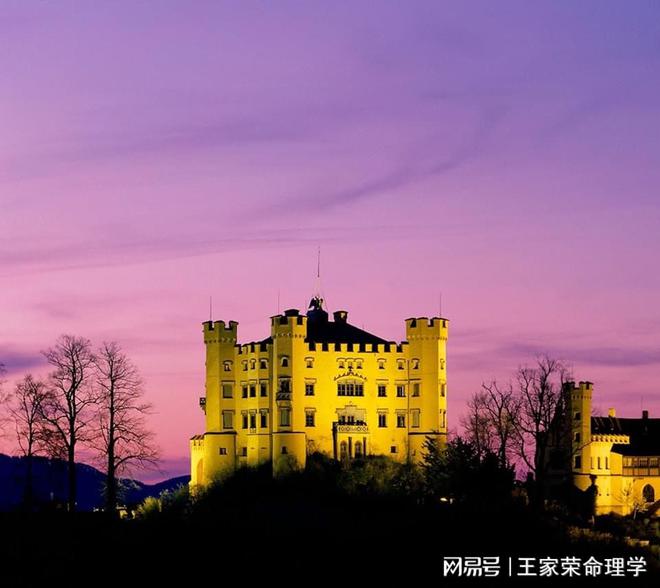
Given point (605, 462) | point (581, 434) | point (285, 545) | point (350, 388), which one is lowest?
point (285, 545)

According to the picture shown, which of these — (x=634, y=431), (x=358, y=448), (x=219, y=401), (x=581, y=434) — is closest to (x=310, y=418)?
(x=358, y=448)

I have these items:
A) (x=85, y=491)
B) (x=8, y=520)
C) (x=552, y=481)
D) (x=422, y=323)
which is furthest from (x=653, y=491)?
(x=85, y=491)

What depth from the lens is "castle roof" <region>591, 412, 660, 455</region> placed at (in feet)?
368

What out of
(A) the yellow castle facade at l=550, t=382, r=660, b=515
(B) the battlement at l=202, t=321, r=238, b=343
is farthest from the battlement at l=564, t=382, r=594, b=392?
(B) the battlement at l=202, t=321, r=238, b=343

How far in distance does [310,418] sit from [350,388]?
3450mm

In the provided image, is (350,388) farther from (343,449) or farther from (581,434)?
(581,434)

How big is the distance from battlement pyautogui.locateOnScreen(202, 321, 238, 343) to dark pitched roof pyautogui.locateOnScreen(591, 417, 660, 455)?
30054 millimetres

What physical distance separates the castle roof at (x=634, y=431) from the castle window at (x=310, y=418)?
84.1 feet

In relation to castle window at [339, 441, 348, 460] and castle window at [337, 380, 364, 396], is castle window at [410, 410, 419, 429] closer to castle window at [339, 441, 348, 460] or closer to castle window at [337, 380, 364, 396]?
castle window at [337, 380, 364, 396]

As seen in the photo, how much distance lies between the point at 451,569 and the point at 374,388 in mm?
43905

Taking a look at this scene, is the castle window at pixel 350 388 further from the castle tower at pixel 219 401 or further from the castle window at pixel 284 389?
the castle tower at pixel 219 401

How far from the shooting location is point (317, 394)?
99062mm

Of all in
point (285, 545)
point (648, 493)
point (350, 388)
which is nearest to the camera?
point (285, 545)

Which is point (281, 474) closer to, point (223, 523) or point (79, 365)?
point (79, 365)
